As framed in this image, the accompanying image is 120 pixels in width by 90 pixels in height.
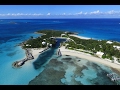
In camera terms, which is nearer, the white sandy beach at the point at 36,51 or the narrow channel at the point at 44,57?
the narrow channel at the point at 44,57

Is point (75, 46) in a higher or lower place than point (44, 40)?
lower

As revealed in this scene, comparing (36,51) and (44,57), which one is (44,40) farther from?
(44,57)

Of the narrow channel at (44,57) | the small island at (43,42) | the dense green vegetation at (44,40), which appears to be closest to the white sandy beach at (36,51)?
the small island at (43,42)

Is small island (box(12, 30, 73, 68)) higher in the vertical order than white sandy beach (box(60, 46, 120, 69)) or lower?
higher

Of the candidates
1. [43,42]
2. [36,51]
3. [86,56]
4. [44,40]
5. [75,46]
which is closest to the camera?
[86,56]

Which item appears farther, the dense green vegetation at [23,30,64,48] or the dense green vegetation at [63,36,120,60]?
the dense green vegetation at [23,30,64,48]

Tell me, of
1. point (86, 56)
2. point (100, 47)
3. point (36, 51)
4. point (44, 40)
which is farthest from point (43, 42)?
point (100, 47)

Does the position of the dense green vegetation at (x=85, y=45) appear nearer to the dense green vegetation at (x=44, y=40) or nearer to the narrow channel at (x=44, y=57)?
the dense green vegetation at (x=44, y=40)

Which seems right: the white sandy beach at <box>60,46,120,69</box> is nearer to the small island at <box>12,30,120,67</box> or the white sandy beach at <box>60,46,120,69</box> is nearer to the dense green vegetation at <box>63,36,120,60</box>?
the small island at <box>12,30,120,67</box>

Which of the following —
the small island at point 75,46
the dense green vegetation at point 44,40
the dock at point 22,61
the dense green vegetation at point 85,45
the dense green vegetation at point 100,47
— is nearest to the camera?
the dock at point 22,61

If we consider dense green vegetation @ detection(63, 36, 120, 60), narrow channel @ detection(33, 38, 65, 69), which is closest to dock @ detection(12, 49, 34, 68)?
narrow channel @ detection(33, 38, 65, 69)

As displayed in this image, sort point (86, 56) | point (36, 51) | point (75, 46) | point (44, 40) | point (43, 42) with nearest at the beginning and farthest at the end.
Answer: point (86, 56), point (36, 51), point (75, 46), point (43, 42), point (44, 40)
